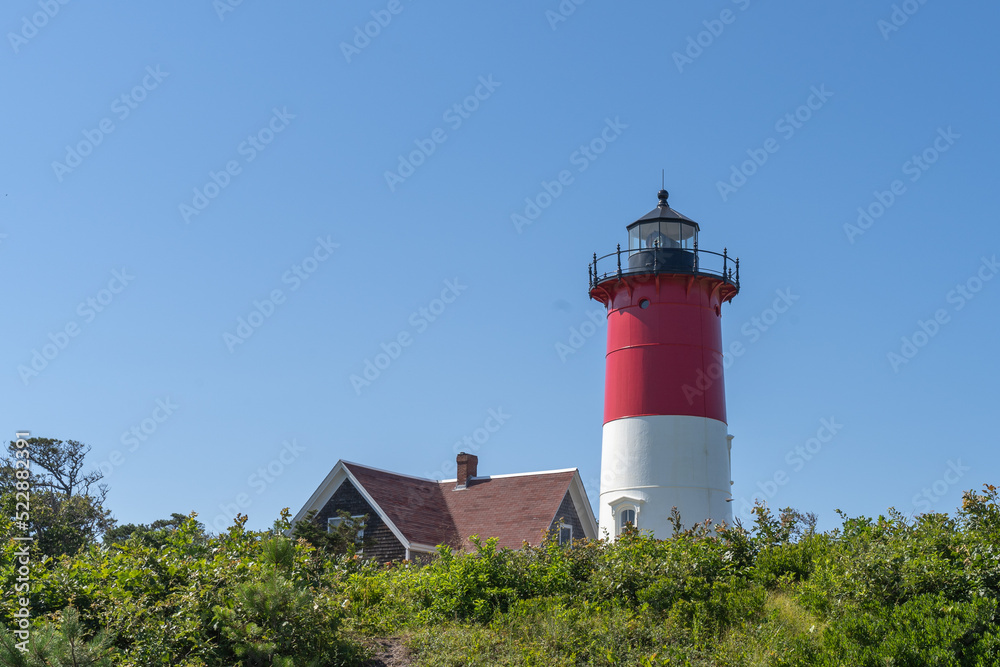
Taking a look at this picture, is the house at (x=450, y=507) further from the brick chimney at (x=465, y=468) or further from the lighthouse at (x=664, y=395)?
the lighthouse at (x=664, y=395)

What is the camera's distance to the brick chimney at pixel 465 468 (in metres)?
30.9

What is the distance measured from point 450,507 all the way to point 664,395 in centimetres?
1035

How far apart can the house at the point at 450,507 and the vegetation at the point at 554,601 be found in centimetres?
1424

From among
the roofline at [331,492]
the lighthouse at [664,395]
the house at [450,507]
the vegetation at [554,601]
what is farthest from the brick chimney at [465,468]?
the vegetation at [554,601]

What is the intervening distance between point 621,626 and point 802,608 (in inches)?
77.2

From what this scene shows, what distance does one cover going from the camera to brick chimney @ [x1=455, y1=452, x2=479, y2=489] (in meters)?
30.9

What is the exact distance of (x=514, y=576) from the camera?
12.1m

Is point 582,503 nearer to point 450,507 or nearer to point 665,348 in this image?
point 450,507

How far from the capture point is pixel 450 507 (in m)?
29.9

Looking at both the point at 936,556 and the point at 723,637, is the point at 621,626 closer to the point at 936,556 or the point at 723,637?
the point at 723,637

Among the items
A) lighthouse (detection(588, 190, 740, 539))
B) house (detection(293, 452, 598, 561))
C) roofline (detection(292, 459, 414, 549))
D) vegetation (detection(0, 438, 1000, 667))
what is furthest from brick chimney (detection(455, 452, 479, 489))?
vegetation (detection(0, 438, 1000, 667))

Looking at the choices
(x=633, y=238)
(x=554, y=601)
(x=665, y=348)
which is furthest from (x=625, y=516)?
(x=554, y=601)

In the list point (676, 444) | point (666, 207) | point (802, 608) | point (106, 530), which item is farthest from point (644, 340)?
point (106, 530)

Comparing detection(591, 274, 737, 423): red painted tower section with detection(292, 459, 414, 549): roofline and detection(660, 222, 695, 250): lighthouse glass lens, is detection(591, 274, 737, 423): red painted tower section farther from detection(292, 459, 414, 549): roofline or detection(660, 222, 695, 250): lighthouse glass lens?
detection(292, 459, 414, 549): roofline
